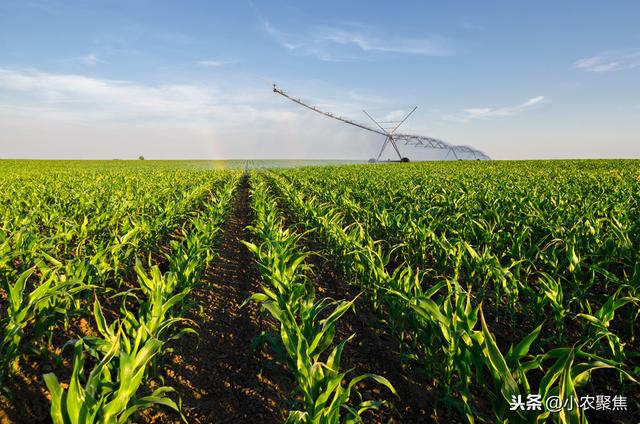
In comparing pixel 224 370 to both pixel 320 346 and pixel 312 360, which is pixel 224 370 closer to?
pixel 312 360

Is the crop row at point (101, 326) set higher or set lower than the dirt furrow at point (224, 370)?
higher

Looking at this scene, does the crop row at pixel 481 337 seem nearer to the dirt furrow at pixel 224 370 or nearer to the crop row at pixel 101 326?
the dirt furrow at pixel 224 370

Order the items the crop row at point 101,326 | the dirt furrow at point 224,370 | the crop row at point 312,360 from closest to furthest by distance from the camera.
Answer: the crop row at point 101,326 < the crop row at point 312,360 < the dirt furrow at point 224,370

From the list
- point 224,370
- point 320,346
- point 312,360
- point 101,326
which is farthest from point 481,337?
point 101,326

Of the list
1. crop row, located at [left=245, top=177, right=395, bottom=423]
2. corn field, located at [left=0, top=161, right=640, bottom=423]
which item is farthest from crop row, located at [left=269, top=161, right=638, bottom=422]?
crop row, located at [left=245, top=177, right=395, bottom=423]

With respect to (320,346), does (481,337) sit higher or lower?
higher

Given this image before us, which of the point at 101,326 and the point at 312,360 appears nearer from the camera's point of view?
the point at 101,326

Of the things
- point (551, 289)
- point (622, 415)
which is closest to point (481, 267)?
point (551, 289)

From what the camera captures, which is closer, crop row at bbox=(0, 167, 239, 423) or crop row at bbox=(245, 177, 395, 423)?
crop row at bbox=(0, 167, 239, 423)

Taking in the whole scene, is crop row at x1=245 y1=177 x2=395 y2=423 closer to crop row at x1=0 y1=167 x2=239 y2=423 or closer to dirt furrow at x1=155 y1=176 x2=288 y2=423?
dirt furrow at x1=155 y1=176 x2=288 y2=423

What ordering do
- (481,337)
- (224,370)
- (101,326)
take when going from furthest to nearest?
(224,370) → (101,326) → (481,337)

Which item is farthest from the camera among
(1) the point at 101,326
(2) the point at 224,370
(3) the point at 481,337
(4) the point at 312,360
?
→ (2) the point at 224,370

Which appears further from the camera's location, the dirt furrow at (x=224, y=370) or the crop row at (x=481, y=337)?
the dirt furrow at (x=224, y=370)

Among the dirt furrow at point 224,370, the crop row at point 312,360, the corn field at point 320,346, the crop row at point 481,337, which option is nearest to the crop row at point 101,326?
the corn field at point 320,346
